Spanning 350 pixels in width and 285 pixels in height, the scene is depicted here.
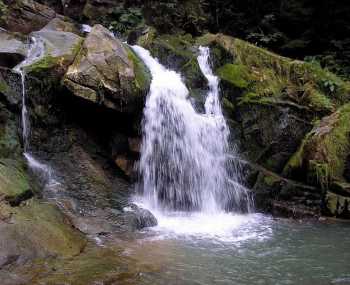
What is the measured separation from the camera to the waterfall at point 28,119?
25.0 ft

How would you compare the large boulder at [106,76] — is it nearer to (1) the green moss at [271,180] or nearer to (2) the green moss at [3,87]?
(2) the green moss at [3,87]

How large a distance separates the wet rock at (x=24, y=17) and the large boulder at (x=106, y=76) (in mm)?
3437

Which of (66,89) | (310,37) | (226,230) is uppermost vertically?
(310,37)

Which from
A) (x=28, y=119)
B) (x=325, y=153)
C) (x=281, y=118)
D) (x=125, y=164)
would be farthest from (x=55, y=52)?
(x=325, y=153)

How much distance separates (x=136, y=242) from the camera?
6449 mm

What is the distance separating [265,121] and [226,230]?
11.8 feet

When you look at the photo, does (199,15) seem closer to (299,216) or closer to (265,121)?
(265,121)

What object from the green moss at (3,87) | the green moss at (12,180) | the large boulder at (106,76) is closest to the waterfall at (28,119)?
the green moss at (3,87)

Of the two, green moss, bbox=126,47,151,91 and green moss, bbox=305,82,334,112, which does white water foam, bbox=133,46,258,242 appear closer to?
green moss, bbox=126,47,151,91

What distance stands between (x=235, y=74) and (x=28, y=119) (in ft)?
17.9

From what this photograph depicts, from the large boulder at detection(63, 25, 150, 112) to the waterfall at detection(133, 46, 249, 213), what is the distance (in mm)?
710

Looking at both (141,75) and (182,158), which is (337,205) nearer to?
(182,158)

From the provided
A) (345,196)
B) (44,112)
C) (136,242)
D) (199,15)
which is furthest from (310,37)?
(136,242)

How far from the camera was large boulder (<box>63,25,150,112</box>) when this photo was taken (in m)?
8.18
